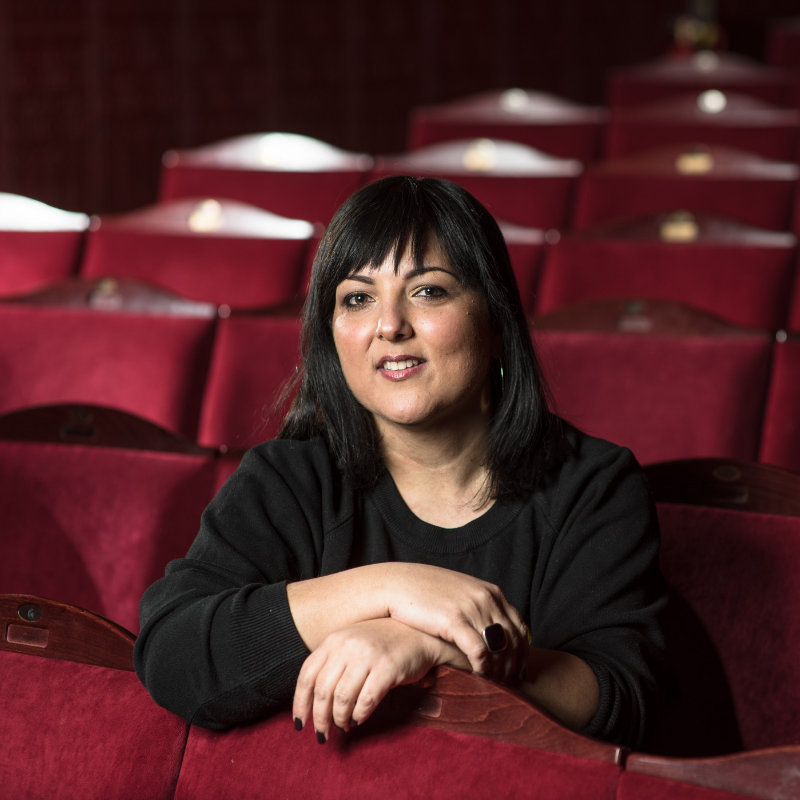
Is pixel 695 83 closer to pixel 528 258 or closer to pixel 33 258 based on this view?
pixel 528 258

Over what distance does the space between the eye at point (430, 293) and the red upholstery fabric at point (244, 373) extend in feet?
0.99

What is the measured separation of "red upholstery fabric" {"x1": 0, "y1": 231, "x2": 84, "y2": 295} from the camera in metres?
0.97

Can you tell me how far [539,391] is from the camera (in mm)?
393

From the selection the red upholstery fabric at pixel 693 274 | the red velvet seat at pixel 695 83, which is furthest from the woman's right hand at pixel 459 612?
the red velvet seat at pixel 695 83

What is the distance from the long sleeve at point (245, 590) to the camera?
31 cm

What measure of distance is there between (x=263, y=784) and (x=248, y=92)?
1.42 meters

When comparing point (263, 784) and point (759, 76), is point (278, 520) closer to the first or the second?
point (263, 784)

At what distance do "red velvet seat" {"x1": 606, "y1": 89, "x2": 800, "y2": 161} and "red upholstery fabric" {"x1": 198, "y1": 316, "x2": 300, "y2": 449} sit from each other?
80cm

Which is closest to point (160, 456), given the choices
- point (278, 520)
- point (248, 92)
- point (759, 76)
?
point (278, 520)

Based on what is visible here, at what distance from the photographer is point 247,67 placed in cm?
157

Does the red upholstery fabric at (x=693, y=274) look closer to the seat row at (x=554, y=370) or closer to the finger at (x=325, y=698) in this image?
the seat row at (x=554, y=370)

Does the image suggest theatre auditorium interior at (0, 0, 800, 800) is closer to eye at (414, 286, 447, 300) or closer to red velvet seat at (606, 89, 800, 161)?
red velvet seat at (606, 89, 800, 161)

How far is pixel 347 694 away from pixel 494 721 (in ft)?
0.14

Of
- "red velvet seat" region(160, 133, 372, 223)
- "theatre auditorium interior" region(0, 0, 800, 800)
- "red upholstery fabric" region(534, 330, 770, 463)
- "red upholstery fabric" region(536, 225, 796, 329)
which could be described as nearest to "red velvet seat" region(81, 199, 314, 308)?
"theatre auditorium interior" region(0, 0, 800, 800)
